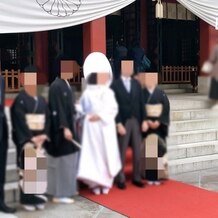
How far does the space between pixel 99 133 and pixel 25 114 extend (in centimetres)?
15

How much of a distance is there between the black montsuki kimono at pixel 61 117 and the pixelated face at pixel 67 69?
0.08 feet

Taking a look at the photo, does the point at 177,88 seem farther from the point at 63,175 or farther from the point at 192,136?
the point at 63,175

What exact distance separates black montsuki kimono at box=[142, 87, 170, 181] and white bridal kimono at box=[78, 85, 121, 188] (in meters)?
0.10

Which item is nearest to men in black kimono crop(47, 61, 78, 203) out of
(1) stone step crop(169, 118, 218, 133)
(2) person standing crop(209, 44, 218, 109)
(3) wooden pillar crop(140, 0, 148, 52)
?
(2) person standing crop(209, 44, 218, 109)

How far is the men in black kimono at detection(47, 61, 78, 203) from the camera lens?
2.74ft

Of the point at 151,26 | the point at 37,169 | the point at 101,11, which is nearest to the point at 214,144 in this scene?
the point at 101,11

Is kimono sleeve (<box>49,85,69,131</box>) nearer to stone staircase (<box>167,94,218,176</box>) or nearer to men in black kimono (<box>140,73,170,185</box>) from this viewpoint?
men in black kimono (<box>140,73,170,185</box>)

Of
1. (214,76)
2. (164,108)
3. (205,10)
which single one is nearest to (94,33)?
A: (205,10)

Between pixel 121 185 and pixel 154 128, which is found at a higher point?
pixel 154 128

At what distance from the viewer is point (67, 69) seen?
84cm

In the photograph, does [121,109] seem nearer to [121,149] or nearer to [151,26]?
[121,149]

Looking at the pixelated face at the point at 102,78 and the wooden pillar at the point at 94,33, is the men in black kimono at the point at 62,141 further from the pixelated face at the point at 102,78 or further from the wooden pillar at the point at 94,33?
the wooden pillar at the point at 94,33

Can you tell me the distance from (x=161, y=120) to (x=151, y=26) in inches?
337

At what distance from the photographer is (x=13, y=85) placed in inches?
41.1
